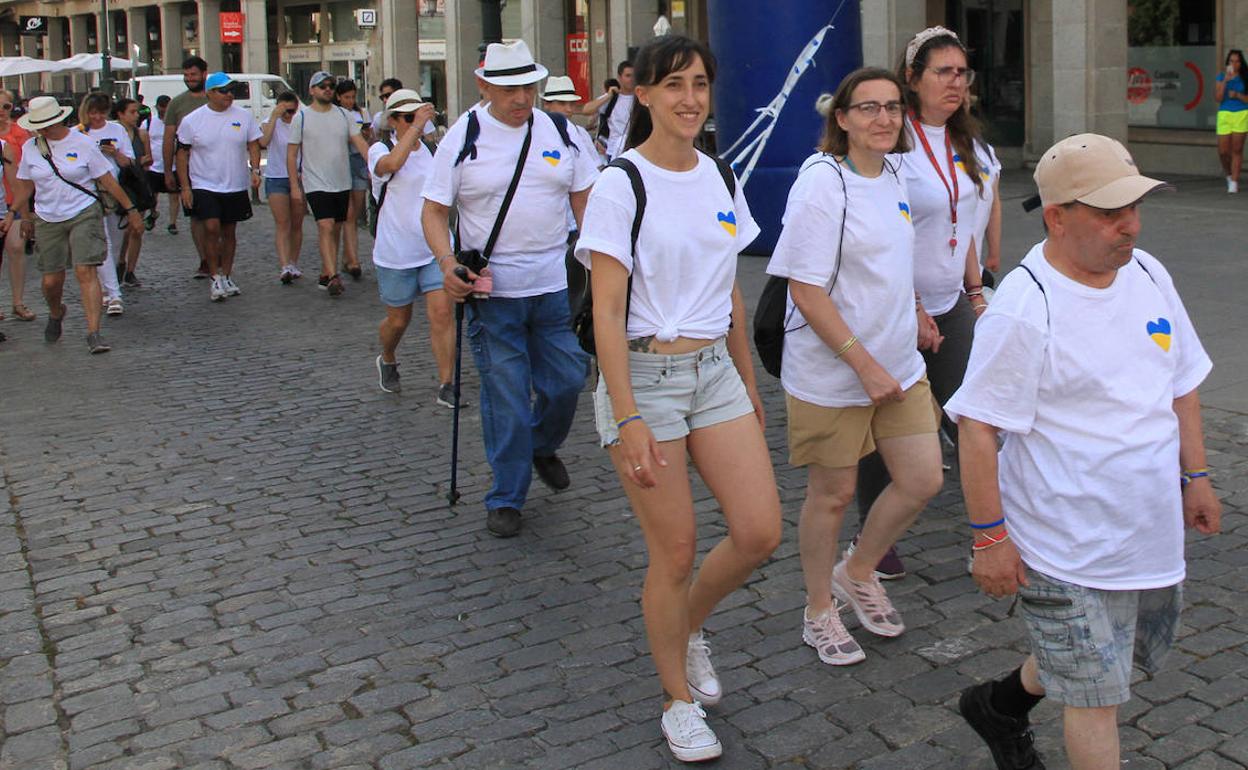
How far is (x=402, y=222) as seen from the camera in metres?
9.05

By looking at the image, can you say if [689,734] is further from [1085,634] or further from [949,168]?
[949,168]

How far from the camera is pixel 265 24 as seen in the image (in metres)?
47.5

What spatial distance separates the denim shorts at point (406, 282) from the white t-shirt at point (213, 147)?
197 inches

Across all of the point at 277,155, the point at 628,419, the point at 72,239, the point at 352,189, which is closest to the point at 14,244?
the point at 72,239

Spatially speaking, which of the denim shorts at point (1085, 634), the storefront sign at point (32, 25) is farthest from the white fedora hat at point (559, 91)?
the storefront sign at point (32, 25)

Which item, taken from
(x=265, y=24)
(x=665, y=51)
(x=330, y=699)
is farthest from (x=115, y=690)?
(x=265, y=24)

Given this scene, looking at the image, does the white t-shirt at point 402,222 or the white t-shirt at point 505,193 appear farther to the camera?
the white t-shirt at point 402,222

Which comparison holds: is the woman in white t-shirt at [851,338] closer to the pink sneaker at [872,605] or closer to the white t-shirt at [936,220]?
the pink sneaker at [872,605]

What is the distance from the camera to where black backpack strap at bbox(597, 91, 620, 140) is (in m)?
13.2

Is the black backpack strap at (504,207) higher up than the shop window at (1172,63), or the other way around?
the shop window at (1172,63)

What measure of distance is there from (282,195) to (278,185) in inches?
4.1

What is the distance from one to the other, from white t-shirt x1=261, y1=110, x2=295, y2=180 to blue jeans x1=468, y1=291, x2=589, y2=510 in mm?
7657

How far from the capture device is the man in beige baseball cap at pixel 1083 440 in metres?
3.16

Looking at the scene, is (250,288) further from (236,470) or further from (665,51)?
(665,51)
